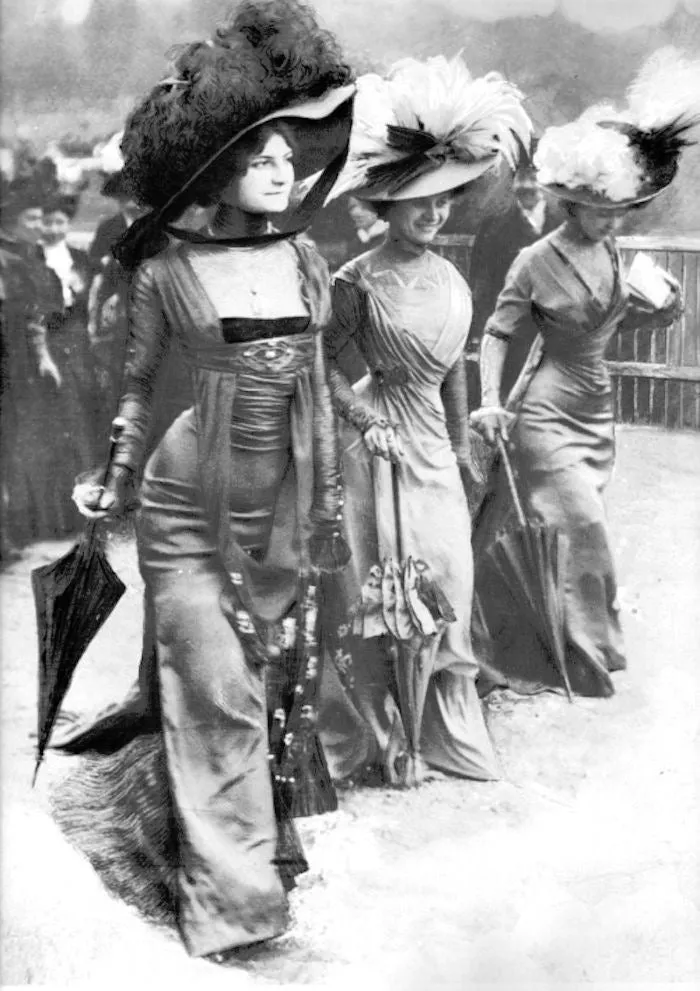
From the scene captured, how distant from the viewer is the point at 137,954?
2977 millimetres

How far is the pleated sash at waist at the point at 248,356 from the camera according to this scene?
9.55ft

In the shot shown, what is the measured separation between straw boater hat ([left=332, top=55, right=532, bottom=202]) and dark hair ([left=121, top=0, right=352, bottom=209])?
0.39 feet

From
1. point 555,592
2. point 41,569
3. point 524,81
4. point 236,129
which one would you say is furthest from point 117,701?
point 524,81

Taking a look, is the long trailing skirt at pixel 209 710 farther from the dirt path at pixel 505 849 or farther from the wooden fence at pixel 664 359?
the wooden fence at pixel 664 359

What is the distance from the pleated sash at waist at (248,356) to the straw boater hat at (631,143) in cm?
70

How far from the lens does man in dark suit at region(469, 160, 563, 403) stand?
10.0 feet

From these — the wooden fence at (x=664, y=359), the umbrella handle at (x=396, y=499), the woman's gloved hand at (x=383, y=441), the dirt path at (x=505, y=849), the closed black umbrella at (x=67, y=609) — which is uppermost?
the wooden fence at (x=664, y=359)

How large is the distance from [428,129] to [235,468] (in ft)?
2.79

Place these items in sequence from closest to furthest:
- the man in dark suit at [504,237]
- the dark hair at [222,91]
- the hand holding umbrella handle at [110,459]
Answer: the dark hair at [222,91] < the hand holding umbrella handle at [110,459] < the man in dark suit at [504,237]

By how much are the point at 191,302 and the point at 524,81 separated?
0.88 m

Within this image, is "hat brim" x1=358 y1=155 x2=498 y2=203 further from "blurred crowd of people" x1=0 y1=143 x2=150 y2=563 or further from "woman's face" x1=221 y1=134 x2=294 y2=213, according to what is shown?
"blurred crowd of people" x1=0 y1=143 x2=150 y2=563

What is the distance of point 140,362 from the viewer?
9.63 feet

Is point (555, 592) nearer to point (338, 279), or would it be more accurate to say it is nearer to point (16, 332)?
point (338, 279)

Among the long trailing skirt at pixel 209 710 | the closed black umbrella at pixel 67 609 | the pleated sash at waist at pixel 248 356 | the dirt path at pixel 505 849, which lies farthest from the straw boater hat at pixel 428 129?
the closed black umbrella at pixel 67 609
